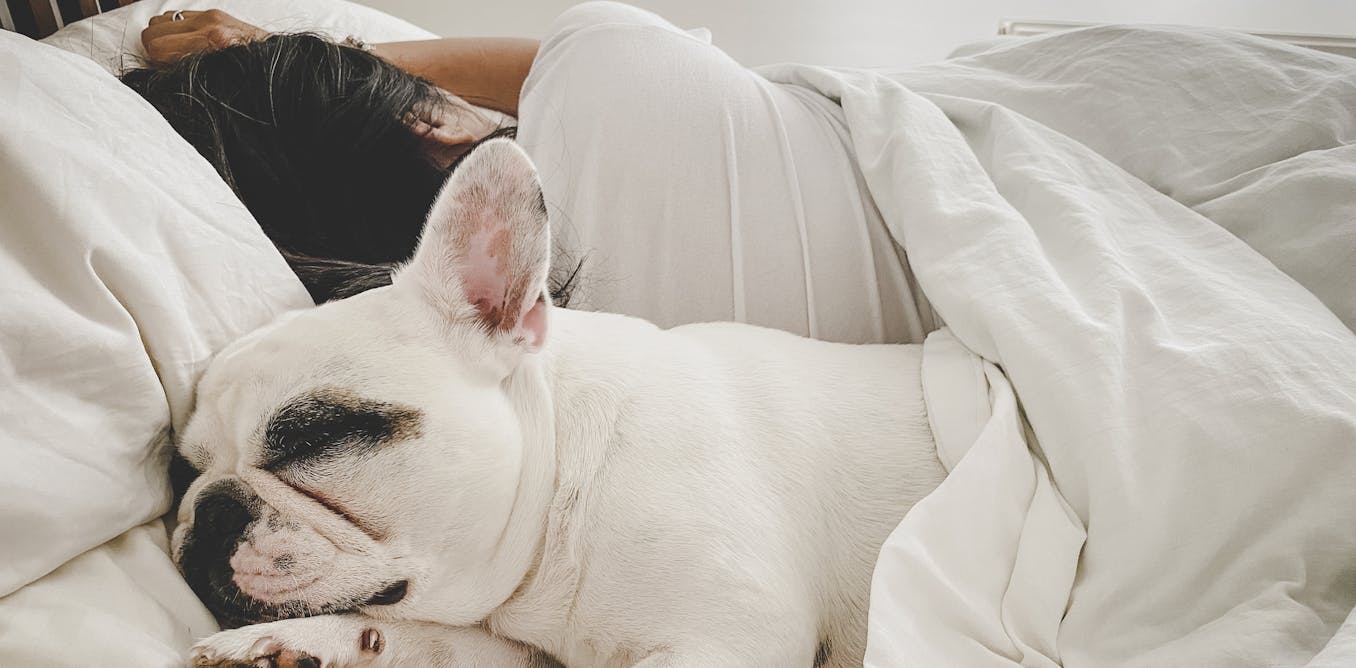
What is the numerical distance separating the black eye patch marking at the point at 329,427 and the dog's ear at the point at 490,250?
12 cm

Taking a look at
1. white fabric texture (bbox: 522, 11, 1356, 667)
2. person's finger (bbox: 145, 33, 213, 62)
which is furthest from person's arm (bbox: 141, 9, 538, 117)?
white fabric texture (bbox: 522, 11, 1356, 667)

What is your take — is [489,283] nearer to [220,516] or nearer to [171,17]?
[220,516]

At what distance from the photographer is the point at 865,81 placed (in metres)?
1.18

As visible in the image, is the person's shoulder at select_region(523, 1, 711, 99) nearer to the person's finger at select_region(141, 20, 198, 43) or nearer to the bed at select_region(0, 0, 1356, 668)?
the bed at select_region(0, 0, 1356, 668)

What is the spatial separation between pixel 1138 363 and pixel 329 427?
68cm

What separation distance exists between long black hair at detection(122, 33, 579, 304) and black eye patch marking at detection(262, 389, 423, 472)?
23 cm

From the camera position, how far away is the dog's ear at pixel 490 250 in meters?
0.73

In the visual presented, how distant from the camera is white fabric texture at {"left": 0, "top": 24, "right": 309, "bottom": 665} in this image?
20.1 inches

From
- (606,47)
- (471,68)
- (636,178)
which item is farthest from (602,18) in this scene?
(471,68)

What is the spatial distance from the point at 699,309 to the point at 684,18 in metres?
2.33

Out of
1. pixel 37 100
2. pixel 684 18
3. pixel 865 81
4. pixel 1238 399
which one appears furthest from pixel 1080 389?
pixel 684 18

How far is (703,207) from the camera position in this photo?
3.34ft

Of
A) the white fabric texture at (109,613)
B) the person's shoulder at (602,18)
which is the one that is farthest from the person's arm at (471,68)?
the white fabric texture at (109,613)

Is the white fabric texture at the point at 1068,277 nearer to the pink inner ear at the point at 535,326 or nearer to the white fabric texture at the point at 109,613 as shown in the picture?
the pink inner ear at the point at 535,326
